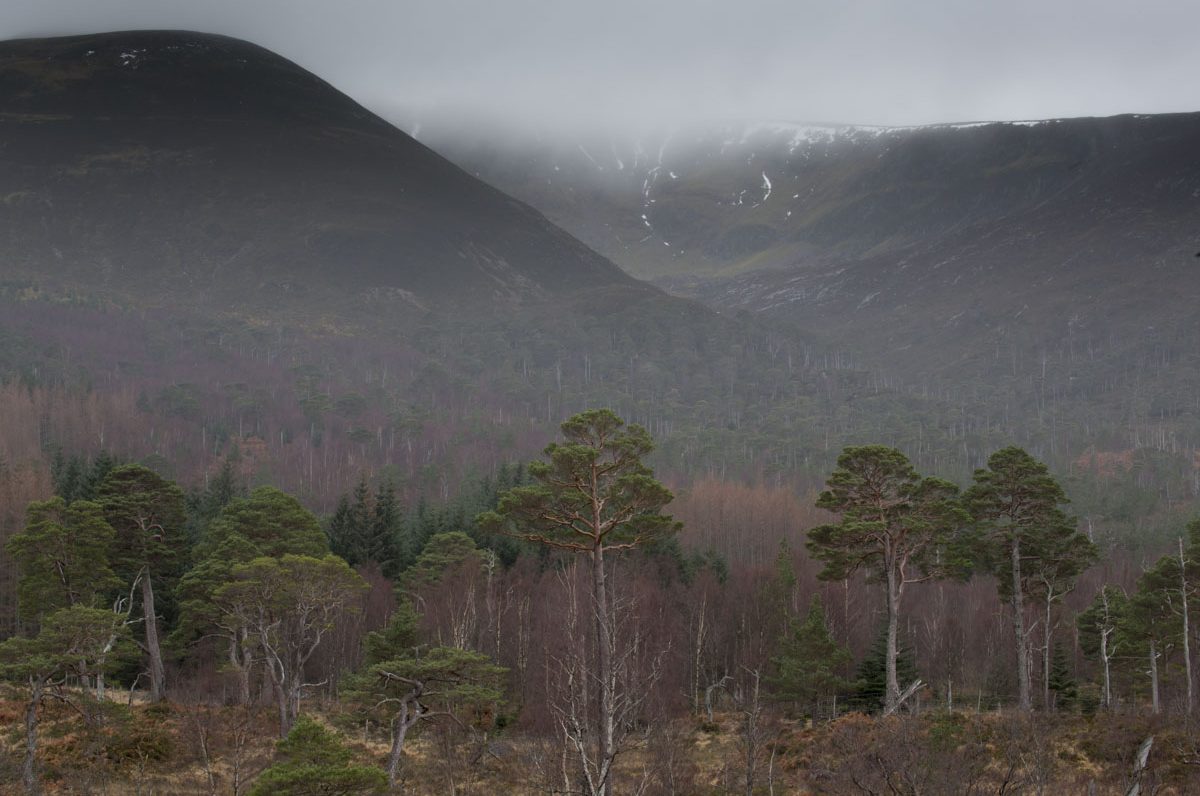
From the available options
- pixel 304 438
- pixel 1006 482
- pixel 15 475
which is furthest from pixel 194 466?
pixel 1006 482

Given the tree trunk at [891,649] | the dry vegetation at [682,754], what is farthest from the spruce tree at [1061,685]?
the tree trunk at [891,649]

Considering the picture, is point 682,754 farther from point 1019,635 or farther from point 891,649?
point 1019,635

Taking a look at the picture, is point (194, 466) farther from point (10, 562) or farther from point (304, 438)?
point (10, 562)

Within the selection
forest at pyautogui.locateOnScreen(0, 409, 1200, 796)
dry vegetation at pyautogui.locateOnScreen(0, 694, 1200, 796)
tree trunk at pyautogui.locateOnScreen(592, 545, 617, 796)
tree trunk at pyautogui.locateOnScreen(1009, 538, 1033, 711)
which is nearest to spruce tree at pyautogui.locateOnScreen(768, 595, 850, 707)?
forest at pyautogui.locateOnScreen(0, 409, 1200, 796)

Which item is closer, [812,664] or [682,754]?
[682,754]

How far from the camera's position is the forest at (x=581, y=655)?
100 ft

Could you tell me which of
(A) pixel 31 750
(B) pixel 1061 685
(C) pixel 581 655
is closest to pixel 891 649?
(B) pixel 1061 685

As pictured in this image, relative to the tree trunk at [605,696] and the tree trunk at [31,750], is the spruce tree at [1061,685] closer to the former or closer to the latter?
the tree trunk at [605,696]

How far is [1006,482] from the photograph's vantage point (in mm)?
40875

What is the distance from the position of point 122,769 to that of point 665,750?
18477mm

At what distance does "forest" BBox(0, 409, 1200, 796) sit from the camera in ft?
100

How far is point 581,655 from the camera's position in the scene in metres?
25.6

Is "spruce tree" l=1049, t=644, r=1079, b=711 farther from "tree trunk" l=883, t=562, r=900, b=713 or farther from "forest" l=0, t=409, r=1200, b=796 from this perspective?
"tree trunk" l=883, t=562, r=900, b=713

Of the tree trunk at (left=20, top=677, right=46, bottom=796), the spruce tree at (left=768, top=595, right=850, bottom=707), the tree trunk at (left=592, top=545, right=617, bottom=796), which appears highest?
the tree trunk at (left=592, top=545, right=617, bottom=796)
